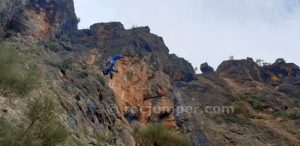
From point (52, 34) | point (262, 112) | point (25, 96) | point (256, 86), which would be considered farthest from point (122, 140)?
point (256, 86)

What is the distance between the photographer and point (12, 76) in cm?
1138

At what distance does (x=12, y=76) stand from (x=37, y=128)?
386 cm

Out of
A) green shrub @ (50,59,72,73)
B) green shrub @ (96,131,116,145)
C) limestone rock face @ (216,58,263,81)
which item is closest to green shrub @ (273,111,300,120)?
limestone rock face @ (216,58,263,81)

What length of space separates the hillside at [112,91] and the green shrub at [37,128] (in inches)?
0.9

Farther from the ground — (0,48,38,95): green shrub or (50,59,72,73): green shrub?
(50,59,72,73): green shrub

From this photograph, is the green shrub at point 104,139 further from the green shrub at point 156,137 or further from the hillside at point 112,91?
the green shrub at point 156,137

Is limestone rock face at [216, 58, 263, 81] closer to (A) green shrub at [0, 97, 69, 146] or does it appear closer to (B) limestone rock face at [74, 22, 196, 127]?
(B) limestone rock face at [74, 22, 196, 127]

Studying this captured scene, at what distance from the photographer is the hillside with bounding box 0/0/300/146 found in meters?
11.4

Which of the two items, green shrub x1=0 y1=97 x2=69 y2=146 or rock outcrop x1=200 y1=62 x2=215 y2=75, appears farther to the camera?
rock outcrop x1=200 y1=62 x2=215 y2=75

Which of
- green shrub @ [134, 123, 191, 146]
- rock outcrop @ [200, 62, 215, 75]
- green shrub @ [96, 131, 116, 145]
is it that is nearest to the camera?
green shrub @ [96, 131, 116, 145]

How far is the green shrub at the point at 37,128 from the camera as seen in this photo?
7688mm

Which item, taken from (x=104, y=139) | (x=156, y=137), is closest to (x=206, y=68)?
(x=156, y=137)

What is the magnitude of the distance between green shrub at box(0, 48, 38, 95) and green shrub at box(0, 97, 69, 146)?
3046 mm

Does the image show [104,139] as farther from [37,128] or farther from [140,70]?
[140,70]
